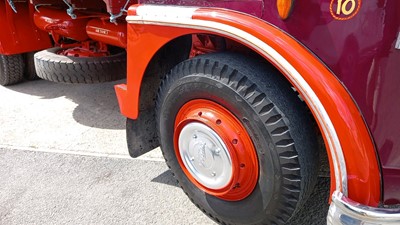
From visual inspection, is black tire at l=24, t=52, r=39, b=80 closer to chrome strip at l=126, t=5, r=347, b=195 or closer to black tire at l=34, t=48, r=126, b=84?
black tire at l=34, t=48, r=126, b=84

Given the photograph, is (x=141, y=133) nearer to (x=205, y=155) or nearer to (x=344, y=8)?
(x=205, y=155)

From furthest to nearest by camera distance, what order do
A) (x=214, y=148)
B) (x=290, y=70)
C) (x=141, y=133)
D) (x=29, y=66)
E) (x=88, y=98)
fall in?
(x=29, y=66), (x=88, y=98), (x=141, y=133), (x=214, y=148), (x=290, y=70)

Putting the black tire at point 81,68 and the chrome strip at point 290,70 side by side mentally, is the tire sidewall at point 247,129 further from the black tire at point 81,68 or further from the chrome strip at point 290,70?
the black tire at point 81,68

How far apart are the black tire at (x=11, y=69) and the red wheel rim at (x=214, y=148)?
3419mm

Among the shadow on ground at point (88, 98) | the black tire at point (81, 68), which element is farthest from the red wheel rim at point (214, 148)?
the shadow on ground at point (88, 98)

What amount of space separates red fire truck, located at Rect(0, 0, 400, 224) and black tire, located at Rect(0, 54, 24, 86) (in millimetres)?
2674

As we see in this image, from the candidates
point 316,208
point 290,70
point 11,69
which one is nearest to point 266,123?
point 290,70

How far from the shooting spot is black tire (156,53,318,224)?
64.7 inches

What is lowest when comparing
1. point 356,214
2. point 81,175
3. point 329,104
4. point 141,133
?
point 81,175

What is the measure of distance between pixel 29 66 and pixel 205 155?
12.5ft

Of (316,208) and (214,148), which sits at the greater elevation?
(214,148)

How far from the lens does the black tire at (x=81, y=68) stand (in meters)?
3.29

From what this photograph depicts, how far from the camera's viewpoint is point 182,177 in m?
2.20

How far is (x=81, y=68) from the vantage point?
129 inches
